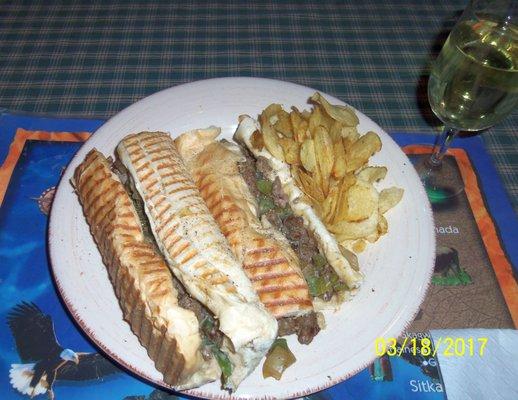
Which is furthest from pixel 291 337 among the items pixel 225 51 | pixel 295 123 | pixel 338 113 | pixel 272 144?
pixel 225 51

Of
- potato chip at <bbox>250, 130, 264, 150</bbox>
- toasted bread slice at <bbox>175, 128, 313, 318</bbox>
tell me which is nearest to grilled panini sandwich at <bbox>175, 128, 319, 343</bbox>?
toasted bread slice at <bbox>175, 128, 313, 318</bbox>

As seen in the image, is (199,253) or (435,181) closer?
(199,253)

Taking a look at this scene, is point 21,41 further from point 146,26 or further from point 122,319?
point 122,319

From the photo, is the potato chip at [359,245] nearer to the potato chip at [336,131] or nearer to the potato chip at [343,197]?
the potato chip at [343,197]

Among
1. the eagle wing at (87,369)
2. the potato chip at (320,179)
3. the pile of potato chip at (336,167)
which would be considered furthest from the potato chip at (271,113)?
the eagle wing at (87,369)

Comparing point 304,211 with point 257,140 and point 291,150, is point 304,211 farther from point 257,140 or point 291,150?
point 257,140
